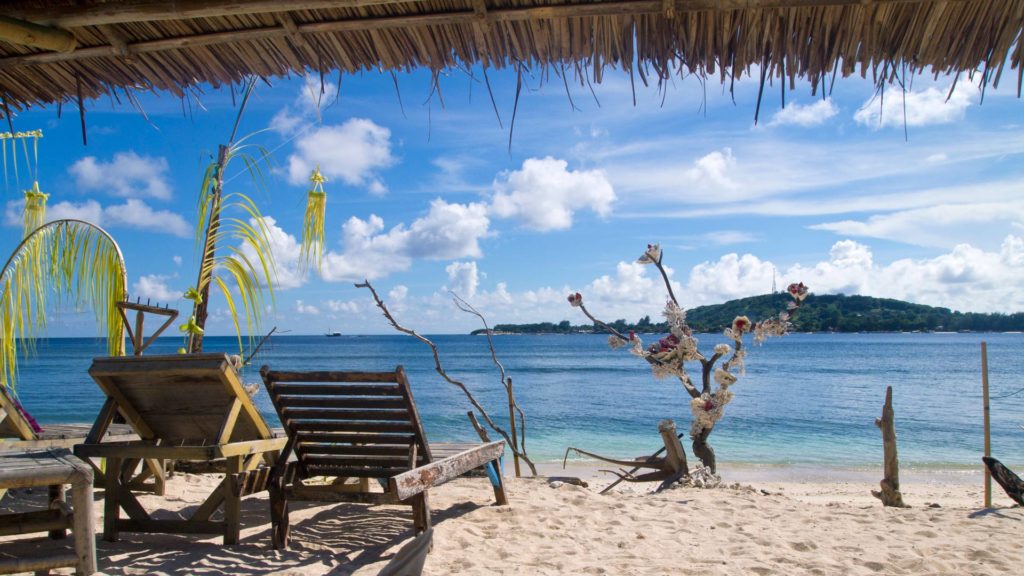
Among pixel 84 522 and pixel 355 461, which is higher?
pixel 84 522

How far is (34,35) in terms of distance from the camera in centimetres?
211

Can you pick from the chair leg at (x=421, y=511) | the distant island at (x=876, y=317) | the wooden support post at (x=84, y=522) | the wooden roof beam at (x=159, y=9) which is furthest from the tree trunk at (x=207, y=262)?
the distant island at (x=876, y=317)

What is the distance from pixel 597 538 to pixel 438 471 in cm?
93

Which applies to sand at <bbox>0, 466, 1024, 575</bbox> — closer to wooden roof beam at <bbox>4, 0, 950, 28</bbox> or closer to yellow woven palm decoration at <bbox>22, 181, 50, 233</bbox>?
yellow woven palm decoration at <bbox>22, 181, 50, 233</bbox>

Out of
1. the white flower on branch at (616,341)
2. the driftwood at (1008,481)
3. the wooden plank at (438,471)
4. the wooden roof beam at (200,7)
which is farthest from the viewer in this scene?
the white flower on branch at (616,341)

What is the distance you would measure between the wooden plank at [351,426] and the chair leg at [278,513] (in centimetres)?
28

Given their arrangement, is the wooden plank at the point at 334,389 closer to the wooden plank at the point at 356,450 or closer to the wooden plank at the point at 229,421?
the wooden plank at the point at 229,421

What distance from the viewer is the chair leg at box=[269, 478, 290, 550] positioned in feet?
11.6


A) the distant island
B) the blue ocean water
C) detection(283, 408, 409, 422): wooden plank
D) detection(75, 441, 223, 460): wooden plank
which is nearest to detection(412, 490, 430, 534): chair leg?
detection(283, 408, 409, 422): wooden plank

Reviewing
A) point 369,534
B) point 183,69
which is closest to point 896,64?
point 183,69

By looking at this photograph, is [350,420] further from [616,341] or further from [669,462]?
[616,341]

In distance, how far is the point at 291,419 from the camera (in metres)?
3.64

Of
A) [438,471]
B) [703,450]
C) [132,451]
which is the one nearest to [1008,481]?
[703,450]

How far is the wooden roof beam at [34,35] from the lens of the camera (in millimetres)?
2041
